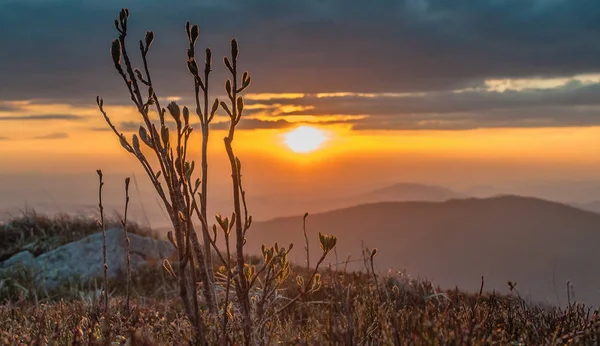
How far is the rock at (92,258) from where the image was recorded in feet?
39.7

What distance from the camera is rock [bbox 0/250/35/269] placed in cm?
1272

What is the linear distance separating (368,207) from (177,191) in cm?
10759

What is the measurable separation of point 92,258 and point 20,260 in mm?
1756

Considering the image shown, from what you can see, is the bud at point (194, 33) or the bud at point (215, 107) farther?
the bud at point (215, 107)

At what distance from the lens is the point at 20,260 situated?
1323cm

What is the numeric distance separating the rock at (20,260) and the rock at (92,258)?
0.52 feet

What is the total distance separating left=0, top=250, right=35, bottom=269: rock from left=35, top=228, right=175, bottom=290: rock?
0.16 meters

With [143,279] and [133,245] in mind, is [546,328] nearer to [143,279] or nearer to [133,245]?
[143,279]

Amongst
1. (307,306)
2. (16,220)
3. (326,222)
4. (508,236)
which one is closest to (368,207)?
(326,222)

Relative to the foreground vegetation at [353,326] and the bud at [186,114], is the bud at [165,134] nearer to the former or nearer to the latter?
the bud at [186,114]

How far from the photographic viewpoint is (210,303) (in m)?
3.93

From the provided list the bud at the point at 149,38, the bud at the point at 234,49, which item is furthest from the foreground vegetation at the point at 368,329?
the bud at the point at 149,38

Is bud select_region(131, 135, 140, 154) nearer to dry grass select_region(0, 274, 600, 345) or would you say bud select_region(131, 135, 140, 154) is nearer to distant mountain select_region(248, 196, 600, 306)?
dry grass select_region(0, 274, 600, 345)

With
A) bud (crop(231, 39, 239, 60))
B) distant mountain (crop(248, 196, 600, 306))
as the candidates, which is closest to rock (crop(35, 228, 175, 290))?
bud (crop(231, 39, 239, 60))
